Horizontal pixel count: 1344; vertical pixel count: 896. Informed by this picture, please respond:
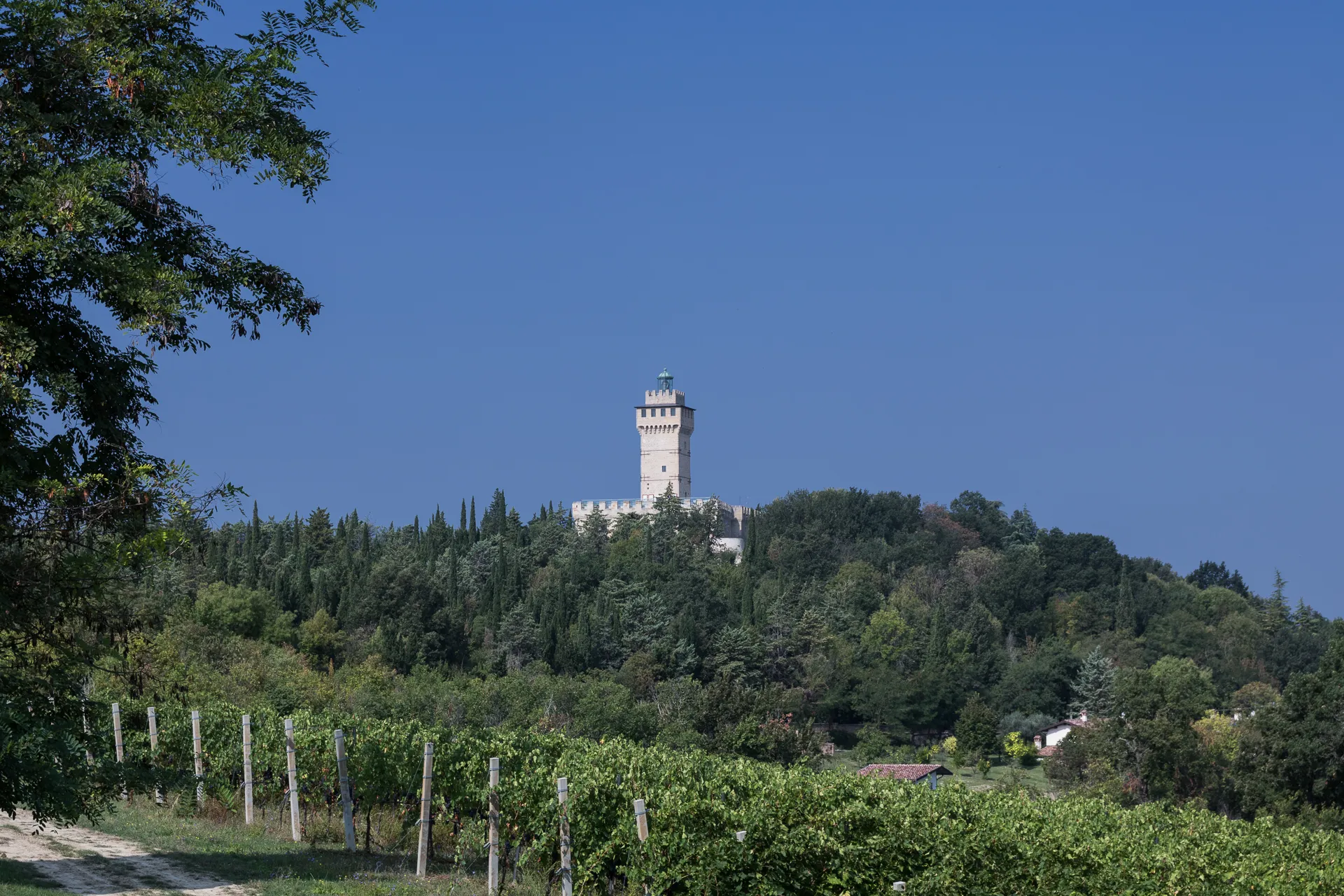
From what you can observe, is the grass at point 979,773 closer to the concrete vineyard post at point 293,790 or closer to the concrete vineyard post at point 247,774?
the concrete vineyard post at point 247,774

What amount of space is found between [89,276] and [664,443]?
3451 inches

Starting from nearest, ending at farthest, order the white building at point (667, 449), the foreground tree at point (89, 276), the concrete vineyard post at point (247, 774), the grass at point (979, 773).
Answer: the foreground tree at point (89, 276), the concrete vineyard post at point (247, 774), the grass at point (979, 773), the white building at point (667, 449)

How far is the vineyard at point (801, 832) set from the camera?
811 centimetres

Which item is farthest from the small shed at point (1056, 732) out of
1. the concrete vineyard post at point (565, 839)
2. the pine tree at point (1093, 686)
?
the concrete vineyard post at point (565, 839)

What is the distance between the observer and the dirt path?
9.65 metres

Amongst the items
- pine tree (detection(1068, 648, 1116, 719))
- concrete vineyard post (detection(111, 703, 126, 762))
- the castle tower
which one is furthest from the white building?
concrete vineyard post (detection(111, 703, 126, 762))

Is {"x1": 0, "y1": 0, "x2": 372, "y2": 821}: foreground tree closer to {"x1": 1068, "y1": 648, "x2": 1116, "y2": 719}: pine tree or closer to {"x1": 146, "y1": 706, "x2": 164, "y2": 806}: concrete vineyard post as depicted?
{"x1": 146, "y1": 706, "x2": 164, "y2": 806}: concrete vineyard post

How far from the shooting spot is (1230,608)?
89.8 m

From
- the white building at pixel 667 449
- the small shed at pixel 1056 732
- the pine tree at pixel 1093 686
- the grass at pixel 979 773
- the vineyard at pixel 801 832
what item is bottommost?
the grass at pixel 979 773

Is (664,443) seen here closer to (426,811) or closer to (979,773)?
(979,773)

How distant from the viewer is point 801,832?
8820 mm

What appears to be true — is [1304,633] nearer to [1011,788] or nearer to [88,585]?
[1011,788]

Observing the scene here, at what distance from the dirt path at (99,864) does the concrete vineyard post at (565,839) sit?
7.17ft

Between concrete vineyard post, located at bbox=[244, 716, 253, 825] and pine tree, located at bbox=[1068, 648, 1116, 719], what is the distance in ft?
192
